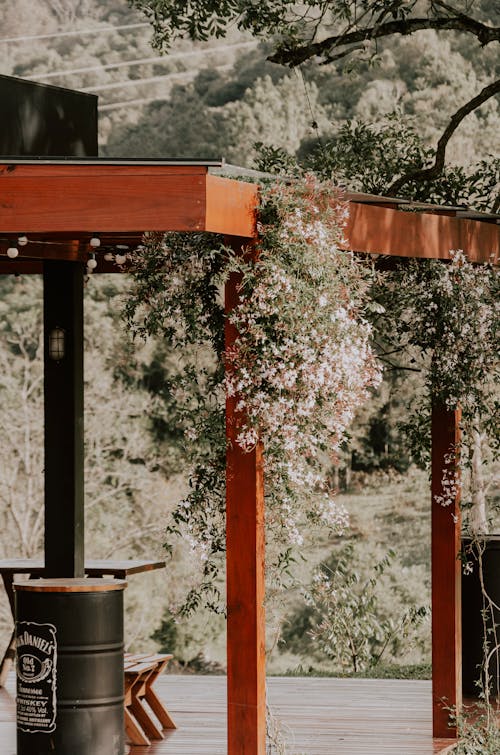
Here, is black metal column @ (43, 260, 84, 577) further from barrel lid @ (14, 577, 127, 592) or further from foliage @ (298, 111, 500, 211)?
foliage @ (298, 111, 500, 211)

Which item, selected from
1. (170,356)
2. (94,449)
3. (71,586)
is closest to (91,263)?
(71,586)

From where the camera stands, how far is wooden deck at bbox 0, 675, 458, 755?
623 cm

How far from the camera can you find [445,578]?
6.54 metres

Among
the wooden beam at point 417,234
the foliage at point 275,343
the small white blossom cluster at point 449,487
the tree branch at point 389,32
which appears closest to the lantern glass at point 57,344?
the foliage at point 275,343

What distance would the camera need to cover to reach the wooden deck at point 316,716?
6230 millimetres

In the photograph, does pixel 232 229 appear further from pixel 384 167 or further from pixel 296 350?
pixel 384 167

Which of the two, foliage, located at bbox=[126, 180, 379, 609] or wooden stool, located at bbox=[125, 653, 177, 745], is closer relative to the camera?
foliage, located at bbox=[126, 180, 379, 609]

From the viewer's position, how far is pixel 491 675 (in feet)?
23.7

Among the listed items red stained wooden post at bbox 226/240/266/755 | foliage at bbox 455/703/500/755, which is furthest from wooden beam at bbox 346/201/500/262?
foliage at bbox 455/703/500/755

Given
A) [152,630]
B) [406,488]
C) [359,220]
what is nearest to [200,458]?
[359,220]

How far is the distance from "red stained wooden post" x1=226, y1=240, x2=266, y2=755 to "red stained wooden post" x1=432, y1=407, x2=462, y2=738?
5.80ft

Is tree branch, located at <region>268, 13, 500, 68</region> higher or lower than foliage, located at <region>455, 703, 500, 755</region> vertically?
higher

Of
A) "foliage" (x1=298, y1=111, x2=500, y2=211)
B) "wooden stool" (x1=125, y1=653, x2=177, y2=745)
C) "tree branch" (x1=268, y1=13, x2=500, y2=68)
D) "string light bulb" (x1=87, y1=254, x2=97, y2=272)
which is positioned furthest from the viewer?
"foliage" (x1=298, y1=111, x2=500, y2=211)

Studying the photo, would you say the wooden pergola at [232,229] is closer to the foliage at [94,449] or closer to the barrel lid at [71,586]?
the barrel lid at [71,586]
